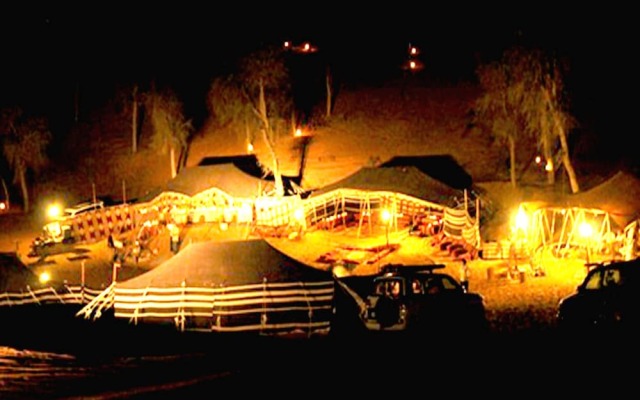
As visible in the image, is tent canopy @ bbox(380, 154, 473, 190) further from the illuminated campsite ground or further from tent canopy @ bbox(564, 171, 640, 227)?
tent canopy @ bbox(564, 171, 640, 227)

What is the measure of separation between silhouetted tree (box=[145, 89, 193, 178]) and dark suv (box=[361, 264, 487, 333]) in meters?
44.4

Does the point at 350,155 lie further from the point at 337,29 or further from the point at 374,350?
the point at 374,350

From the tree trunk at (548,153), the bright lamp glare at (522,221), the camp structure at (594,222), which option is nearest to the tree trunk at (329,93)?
the tree trunk at (548,153)

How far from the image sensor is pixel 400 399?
11.8 meters

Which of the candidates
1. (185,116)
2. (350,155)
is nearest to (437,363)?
(350,155)

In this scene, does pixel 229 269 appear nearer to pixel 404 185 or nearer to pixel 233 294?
pixel 233 294

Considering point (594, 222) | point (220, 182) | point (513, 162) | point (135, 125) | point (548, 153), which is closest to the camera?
point (594, 222)

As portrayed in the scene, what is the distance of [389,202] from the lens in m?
40.2

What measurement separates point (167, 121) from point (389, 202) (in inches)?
1040

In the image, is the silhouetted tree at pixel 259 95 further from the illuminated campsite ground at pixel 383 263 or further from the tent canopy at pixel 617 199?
the tent canopy at pixel 617 199

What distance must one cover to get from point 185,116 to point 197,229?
27.7 metres

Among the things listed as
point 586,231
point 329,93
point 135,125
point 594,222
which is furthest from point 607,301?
point 135,125

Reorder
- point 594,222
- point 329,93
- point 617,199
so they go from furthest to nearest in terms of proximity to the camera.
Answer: point 329,93 < point 594,222 < point 617,199

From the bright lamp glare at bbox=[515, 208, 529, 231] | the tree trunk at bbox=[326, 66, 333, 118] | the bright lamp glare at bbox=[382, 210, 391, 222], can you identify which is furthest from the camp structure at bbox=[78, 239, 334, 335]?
the tree trunk at bbox=[326, 66, 333, 118]
